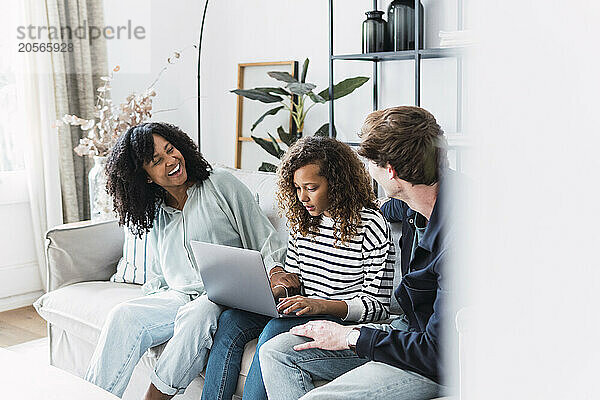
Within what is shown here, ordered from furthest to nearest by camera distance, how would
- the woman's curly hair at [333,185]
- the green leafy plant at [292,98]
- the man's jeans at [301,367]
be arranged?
the green leafy plant at [292,98] < the woman's curly hair at [333,185] < the man's jeans at [301,367]

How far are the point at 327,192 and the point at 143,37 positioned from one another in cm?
221

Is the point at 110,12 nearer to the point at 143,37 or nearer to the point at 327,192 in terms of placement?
the point at 143,37

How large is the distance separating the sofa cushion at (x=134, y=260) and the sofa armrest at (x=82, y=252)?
0.06 meters

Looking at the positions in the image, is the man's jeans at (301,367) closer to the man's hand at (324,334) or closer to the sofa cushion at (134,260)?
the man's hand at (324,334)

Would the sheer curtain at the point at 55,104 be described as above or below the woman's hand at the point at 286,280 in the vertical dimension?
above

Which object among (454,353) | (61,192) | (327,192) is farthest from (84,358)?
(454,353)

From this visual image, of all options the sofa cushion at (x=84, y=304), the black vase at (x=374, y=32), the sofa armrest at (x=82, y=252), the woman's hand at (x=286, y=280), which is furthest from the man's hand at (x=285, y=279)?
the black vase at (x=374, y=32)

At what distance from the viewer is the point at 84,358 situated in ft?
7.34

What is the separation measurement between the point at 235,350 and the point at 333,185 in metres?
0.52

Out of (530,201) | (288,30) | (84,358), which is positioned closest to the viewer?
(530,201)

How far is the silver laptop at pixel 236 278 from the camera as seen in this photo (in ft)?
5.47

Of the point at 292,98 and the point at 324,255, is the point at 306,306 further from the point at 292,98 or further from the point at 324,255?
the point at 292,98

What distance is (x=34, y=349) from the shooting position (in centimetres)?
279

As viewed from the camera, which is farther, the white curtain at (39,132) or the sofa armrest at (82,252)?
the white curtain at (39,132)
